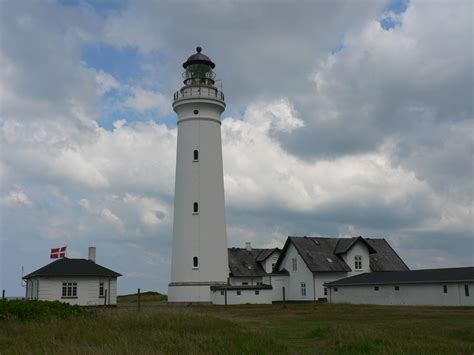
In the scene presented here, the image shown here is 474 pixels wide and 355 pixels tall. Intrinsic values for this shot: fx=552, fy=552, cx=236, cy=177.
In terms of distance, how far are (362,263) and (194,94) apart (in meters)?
19.2

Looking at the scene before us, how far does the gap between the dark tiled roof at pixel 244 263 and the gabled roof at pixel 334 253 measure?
3.46m

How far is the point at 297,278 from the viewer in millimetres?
43344

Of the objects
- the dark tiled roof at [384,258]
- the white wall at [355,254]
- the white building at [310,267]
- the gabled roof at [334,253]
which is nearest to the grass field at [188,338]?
the white building at [310,267]

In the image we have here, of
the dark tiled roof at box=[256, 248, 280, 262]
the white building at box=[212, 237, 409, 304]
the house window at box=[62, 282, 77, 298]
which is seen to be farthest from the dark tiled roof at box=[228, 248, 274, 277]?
the house window at box=[62, 282, 77, 298]

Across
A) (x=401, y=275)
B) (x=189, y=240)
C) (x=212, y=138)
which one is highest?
(x=212, y=138)

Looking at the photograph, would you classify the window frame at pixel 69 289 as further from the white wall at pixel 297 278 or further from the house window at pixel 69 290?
the white wall at pixel 297 278

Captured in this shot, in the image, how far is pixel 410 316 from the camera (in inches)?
955

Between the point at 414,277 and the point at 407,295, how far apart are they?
1261 millimetres

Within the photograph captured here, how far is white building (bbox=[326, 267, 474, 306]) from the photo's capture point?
32.8 m

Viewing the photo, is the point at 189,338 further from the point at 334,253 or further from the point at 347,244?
the point at 347,244

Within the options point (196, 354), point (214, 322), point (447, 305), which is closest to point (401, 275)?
point (447, 305)

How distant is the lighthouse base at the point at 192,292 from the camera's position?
3681cm

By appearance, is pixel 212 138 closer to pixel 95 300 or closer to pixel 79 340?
pixel 95 300

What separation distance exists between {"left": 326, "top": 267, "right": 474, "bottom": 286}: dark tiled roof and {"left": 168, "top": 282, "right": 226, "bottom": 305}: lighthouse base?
9.52 meters
